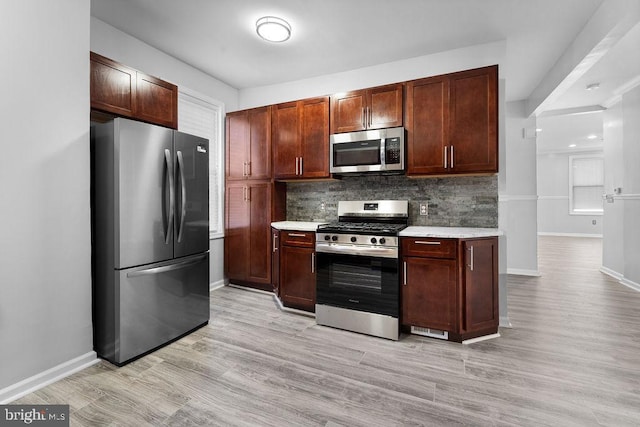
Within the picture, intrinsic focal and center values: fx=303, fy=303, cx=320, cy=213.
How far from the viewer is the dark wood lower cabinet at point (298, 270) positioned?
128 inches

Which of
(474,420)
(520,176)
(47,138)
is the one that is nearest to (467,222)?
(474,420)

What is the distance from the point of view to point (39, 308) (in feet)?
6.54

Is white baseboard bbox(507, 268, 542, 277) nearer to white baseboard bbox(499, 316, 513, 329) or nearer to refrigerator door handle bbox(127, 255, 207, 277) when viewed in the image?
white baseboard bbox(499, 316, 513, 329)

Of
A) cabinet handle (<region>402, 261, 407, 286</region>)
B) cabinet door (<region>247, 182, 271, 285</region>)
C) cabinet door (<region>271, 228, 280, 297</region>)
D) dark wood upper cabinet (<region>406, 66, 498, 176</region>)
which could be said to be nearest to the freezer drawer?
cabinet door (<region>271, 228, 280, 297</region>)

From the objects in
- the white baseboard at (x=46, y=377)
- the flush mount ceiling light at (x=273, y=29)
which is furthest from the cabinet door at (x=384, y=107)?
the white baseboard at (x=46, y=377)

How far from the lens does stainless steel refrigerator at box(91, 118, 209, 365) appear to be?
2.24 m

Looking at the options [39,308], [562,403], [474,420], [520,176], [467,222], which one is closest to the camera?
[474,420]

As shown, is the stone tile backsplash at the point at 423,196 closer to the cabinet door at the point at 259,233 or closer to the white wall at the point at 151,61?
the cabinet door at the point at 259,233

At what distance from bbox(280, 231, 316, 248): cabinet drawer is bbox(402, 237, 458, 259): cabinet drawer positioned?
969 mm

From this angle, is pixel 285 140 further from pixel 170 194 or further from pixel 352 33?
pixel 170 194

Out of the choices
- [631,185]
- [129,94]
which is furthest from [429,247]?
[631,185]

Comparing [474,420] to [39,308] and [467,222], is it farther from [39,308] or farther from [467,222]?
[39,308]

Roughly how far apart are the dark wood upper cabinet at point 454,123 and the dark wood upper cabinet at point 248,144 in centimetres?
182

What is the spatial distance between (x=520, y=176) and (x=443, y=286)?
362 centimetres
